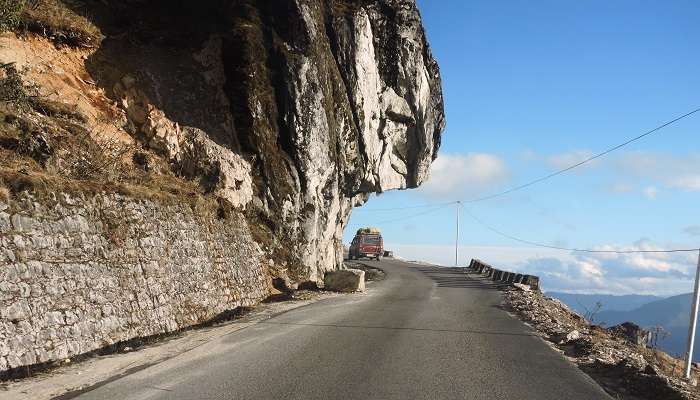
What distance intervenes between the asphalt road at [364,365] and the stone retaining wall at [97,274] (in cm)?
144

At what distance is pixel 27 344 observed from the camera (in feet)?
24.1

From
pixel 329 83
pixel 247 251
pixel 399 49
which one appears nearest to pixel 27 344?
pixel 247 251

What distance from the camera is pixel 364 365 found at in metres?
8.53

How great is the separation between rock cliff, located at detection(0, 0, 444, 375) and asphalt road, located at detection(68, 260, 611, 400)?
1921 millimetres

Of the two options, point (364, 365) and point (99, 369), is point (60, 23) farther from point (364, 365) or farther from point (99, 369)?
point (364, 365)

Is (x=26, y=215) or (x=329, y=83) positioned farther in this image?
(x=329, y=83)

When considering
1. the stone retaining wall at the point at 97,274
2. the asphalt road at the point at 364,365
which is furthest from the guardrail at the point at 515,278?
the stone retaining wall at the point at 97,274

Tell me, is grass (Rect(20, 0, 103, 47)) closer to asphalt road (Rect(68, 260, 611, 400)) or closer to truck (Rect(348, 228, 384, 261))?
asphalt road (Rect(68, 260, 611, 400))

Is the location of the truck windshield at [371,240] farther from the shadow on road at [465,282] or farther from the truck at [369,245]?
the shadow on road at [465,282]

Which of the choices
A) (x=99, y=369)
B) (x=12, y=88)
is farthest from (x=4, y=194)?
(x=12, y=88)

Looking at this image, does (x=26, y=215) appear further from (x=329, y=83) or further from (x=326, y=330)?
(x=329, y=83)

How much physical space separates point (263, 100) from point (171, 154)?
6.10 m

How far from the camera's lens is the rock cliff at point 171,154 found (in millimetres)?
→ 8539

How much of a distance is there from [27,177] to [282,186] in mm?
14379
